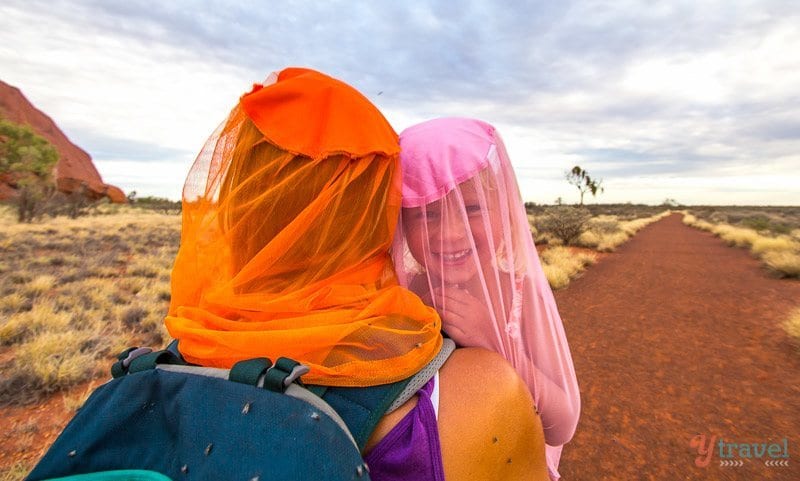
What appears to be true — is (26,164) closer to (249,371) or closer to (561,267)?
(561,267)

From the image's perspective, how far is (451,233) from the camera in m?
1.20

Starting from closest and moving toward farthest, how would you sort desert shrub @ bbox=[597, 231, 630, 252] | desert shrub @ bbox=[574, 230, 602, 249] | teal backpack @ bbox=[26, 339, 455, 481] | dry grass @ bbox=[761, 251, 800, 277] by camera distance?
teal backpack @ bbox=[26, 339, 455, 481] → dry grass @ bbox=[761, 251, 800, 277] → desert shrub @ bbox=[597, 231, 630, 252] → desert shrub @ bbox=[574, 230, 602, 249]

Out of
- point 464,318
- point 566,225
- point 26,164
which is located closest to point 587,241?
point 566,225

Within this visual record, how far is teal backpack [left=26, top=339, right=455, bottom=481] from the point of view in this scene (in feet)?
1.85

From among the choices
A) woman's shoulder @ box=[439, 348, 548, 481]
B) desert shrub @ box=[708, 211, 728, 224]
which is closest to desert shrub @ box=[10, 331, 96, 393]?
woman's shoulder @ box=[439, 348, 548, 481]

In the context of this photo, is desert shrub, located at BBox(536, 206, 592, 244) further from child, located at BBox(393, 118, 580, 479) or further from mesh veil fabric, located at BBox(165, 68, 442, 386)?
mesh veil fabric, located at BBox(165, 68, 442, 386)

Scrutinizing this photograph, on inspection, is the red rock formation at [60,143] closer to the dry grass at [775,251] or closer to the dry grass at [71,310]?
the dry grass at [71,310]

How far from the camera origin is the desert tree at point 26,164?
720 inches

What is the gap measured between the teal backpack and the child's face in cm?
54

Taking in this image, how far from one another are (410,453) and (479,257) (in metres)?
0.71

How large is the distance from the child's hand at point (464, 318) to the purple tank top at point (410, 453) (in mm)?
406

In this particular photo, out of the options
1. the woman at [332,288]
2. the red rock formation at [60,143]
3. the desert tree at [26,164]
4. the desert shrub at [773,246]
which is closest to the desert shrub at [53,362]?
the woman at [332,288]

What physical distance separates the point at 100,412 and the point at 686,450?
4.16m

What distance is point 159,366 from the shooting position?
77 centimetres
